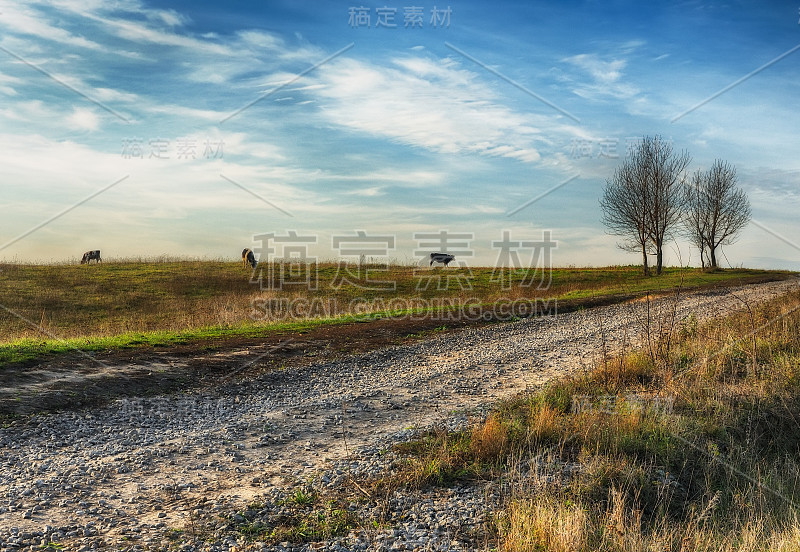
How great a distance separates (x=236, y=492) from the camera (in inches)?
247

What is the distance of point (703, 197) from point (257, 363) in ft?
175

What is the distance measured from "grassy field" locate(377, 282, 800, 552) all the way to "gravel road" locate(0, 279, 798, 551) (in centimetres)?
60

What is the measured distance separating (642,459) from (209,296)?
2994cm

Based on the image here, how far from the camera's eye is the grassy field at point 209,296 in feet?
59.4

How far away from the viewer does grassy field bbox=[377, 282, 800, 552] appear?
5637 millimetres

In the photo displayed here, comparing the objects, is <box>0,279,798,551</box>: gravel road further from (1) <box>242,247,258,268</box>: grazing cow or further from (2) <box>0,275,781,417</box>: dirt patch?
(1) <box>242,247,258,268</box>: grazing cow

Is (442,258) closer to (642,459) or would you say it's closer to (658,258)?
(658,258)

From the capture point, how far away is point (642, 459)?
7500 mm

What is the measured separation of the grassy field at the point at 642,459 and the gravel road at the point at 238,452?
60 centimetres

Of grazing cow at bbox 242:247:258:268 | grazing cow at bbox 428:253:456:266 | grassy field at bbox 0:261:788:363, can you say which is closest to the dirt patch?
grassy field at bbox 0:261:788:363

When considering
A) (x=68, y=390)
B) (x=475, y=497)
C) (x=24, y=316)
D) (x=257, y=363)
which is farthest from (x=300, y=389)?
(x=24, y=316)

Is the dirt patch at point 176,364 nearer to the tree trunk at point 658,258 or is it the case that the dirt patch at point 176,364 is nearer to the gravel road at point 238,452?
the gravel road at point 238,452

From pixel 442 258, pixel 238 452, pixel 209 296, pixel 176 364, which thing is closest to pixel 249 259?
pixel 209 296

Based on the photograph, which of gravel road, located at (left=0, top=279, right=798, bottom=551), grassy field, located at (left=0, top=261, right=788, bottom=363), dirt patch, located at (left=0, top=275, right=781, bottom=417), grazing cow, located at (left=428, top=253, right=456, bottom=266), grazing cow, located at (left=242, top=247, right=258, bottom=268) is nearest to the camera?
gravel road, located at (left=0, top=279, right=798, bottom=551)
